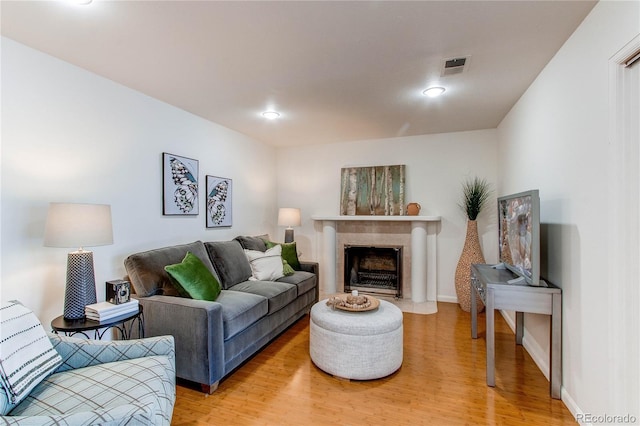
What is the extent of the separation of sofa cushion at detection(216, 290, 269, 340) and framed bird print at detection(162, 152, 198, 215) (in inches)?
42.7

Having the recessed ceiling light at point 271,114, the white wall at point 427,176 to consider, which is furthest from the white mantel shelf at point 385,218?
the recessed ceiling light at point 271,114

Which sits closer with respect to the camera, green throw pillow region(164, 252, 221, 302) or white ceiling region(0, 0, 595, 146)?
white ceiling region(0, 0, 595, 146)

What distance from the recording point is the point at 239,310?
8.28ft

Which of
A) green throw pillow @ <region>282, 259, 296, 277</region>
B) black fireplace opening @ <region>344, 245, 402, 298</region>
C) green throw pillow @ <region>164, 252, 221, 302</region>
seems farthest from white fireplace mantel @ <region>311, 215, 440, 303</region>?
green throw pillow @ <region>164, 252, 221, 302</region>

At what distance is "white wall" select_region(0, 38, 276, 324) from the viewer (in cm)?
206

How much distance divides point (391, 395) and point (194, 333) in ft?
4.78

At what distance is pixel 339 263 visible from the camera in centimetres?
497

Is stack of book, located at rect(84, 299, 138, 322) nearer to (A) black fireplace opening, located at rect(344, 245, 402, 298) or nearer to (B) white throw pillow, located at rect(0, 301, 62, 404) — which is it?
(B) white throw pillow, located at rect(0, 301, 62, 404)

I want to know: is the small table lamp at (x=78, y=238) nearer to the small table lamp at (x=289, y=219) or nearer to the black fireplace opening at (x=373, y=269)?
the small table lamp at (x=289, y=219)

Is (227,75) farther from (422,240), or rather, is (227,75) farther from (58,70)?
(422,240)

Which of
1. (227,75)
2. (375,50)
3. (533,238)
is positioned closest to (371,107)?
(375,50)

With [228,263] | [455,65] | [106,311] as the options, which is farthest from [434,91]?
[106,311]

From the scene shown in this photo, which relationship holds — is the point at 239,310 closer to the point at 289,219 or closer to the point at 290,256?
the point at 290,256

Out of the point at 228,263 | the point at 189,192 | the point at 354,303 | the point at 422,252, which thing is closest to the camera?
the point at 354,303
